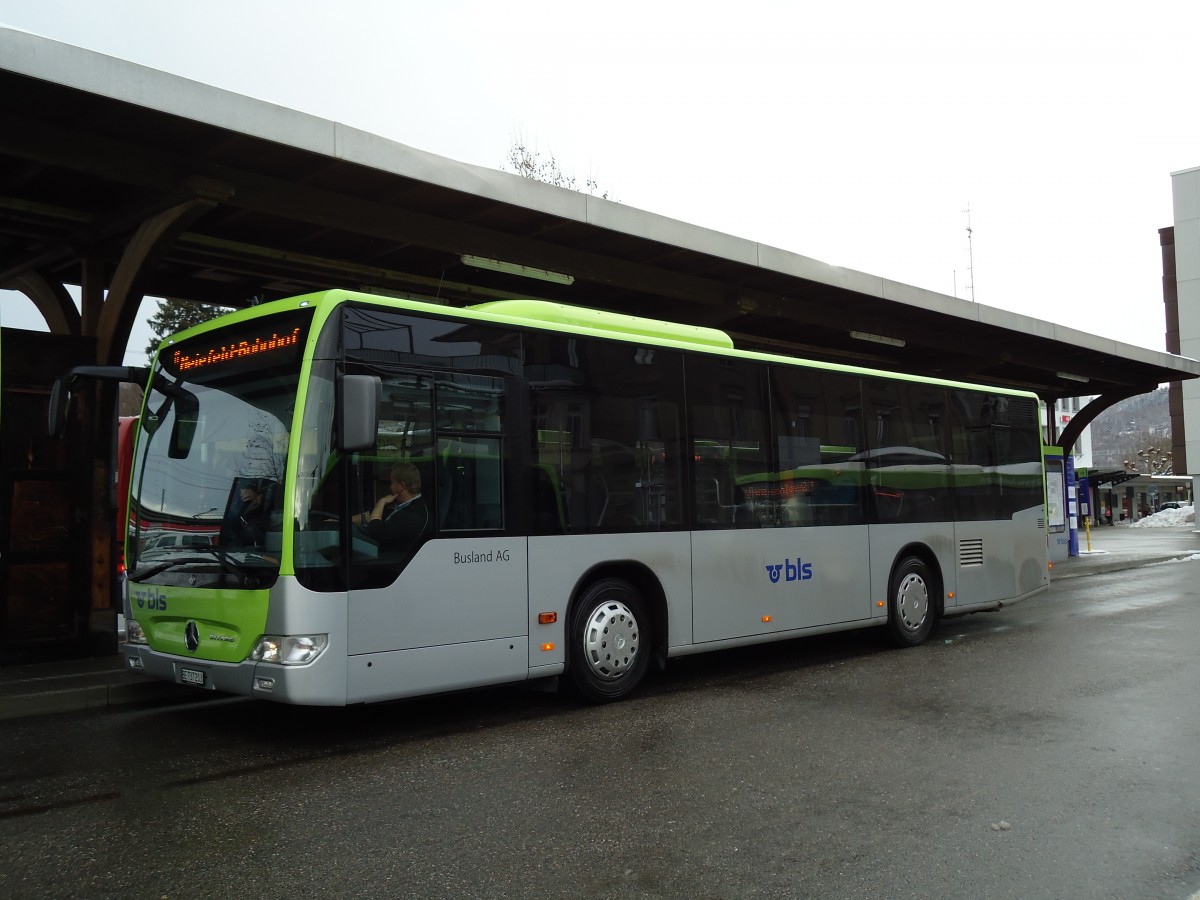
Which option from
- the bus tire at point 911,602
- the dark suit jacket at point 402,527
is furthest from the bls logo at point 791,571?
the dark suit jacket at point 402,527

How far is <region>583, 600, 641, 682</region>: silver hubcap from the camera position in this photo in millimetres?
7922

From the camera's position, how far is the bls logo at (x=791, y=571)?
30.9 ft

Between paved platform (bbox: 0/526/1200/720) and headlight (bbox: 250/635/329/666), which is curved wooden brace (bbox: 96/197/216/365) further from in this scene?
headlight (bbox: 250/635/329/666)

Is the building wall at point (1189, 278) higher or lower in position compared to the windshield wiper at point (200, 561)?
higher

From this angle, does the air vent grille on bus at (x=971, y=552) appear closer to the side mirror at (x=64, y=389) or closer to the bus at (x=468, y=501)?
the bus at (x=468, y=501)

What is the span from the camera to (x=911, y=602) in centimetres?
1133

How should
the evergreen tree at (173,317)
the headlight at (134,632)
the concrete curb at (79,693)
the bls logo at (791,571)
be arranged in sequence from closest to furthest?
the headlight at (134,632)
the concrete curb at (79,693)
the bls logo at (791,571)
the evergreen tree at (173,317)

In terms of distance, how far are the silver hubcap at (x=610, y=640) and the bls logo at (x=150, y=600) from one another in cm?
310

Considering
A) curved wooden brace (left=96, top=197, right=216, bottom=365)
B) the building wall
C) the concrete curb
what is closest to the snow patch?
the building wall

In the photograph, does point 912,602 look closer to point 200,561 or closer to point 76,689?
point 200,561

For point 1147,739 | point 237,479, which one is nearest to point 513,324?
point 237,479

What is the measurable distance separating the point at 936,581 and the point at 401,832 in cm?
847

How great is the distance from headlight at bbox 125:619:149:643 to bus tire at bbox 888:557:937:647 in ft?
24.6

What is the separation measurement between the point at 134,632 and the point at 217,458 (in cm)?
162
